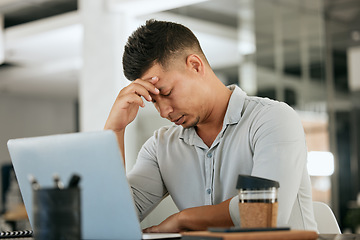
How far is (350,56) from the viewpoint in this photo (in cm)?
591

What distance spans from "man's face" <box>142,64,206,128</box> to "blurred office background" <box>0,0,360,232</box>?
2.51 meters

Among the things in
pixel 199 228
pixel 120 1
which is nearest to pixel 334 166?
pixel 120 1

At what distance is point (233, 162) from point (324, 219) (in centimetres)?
35

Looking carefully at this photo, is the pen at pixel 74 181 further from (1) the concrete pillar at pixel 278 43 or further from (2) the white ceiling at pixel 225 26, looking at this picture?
(1) the concrete pillar at pixel 278 43

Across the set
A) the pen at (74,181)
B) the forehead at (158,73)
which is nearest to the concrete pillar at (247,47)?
the forehead at (158,73)

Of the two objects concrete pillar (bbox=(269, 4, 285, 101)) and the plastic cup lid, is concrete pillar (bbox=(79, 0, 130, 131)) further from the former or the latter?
the plastic cup lid

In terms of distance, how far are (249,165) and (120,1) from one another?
9.66ft

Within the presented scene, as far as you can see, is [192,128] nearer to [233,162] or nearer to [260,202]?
[233,162]

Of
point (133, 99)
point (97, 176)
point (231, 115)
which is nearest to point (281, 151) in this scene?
point (231, 115)

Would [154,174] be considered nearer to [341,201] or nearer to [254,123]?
[254,123]

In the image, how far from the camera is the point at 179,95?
1890 millimetres

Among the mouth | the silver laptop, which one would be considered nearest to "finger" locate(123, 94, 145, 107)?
the mouth

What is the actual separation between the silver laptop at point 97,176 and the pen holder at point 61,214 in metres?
0.15

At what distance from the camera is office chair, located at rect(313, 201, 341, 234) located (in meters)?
1.80
